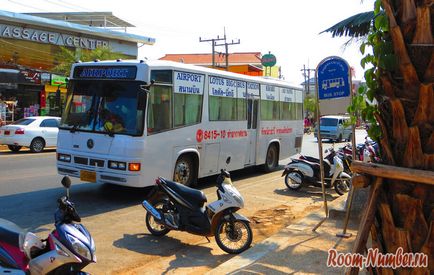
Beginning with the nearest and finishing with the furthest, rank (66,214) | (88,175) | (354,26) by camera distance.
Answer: (66,214) < (88,175) < (354,26)

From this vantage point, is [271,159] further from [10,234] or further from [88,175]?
[10,234]

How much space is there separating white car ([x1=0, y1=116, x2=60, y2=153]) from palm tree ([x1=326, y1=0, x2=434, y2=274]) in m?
17.6

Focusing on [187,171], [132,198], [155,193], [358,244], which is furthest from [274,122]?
[358,244]

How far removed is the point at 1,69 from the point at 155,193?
22.1 meters

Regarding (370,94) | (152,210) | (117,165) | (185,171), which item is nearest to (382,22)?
(370,94)

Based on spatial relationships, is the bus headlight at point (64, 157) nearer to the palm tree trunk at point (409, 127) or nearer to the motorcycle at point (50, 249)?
the motorcycle at point (50, 249)

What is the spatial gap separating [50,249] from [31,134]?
51.0ft

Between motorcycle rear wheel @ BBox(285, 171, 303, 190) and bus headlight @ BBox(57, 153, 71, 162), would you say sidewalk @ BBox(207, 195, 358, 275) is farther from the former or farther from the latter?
bus headlight @ BBox(57, 153, 71, 162)

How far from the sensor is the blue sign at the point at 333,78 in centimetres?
644

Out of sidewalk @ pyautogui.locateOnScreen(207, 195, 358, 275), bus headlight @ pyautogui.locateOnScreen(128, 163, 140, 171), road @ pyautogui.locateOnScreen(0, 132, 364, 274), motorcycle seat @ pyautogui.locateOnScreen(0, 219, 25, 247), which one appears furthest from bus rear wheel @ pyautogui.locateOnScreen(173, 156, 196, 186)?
motorcycle seat @ pyautogui.locateOnScreen(0, 219, 25, 247)

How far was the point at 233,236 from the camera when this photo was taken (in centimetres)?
593

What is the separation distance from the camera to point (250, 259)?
16.6 ft

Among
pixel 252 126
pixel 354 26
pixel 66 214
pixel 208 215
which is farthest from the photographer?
pixel 252 126

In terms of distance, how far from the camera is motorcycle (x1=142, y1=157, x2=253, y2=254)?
5.93m
